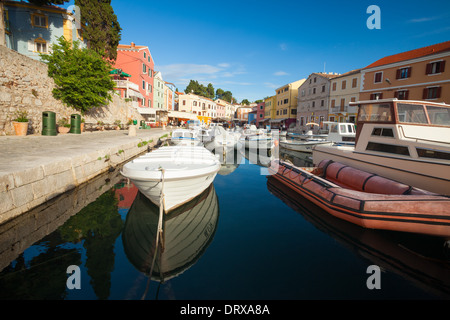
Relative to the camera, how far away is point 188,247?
4.87 m

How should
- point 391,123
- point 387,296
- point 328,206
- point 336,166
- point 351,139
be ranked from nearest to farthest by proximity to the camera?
point 387,296, point 328,206, point 391,123, point 336,166, point 351,139

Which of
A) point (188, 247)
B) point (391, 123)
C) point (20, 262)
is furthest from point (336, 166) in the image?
point (20, 262)

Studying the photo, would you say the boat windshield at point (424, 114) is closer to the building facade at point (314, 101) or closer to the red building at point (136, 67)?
the building facade at point (314, 101)

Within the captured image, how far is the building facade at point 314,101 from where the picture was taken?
36250mm

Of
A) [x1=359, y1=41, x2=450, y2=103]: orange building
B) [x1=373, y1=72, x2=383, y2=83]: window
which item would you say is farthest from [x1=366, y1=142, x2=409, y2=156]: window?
[x1=373, y1=72, x2=383, y2=83]: window

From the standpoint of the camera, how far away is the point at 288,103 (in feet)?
156

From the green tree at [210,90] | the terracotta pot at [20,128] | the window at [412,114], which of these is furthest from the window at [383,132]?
the green tree at [210,90]

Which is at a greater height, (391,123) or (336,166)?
(391,123)

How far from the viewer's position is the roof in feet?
73.1

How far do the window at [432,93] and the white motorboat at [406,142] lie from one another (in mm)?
20445
